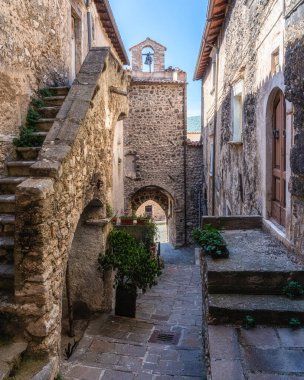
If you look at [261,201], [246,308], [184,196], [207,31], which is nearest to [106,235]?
[261,201]

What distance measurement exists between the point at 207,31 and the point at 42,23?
6884 millimetres

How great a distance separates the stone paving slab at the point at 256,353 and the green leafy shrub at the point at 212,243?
1073 millimetres

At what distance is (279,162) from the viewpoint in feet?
19.4

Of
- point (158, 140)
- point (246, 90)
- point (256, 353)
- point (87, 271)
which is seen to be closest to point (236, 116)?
point (246, 90)

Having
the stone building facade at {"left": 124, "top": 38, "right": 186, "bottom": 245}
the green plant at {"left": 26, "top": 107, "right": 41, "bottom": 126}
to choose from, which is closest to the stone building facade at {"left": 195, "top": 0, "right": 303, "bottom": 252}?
the green plant at {"left": 26, "top": 107, "right": 41, "bottom": 126}

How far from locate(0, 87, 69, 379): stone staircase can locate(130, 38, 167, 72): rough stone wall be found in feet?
40.8

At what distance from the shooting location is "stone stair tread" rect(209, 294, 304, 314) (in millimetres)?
3879

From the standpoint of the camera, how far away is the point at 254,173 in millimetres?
7148

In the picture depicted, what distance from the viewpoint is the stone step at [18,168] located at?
5.04m

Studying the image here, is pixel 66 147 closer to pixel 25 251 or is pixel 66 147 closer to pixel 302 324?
pixel 25 251

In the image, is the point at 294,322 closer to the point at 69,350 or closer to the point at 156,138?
the point at 69,350

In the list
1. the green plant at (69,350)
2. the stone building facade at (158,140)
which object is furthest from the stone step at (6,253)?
the stone building facade at (158,140)

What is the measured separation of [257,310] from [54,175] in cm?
253

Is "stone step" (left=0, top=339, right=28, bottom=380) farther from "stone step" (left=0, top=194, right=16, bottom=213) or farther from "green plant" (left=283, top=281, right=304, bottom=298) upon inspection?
"green plant" (left=283, top=281, right=304, bottom=298)
